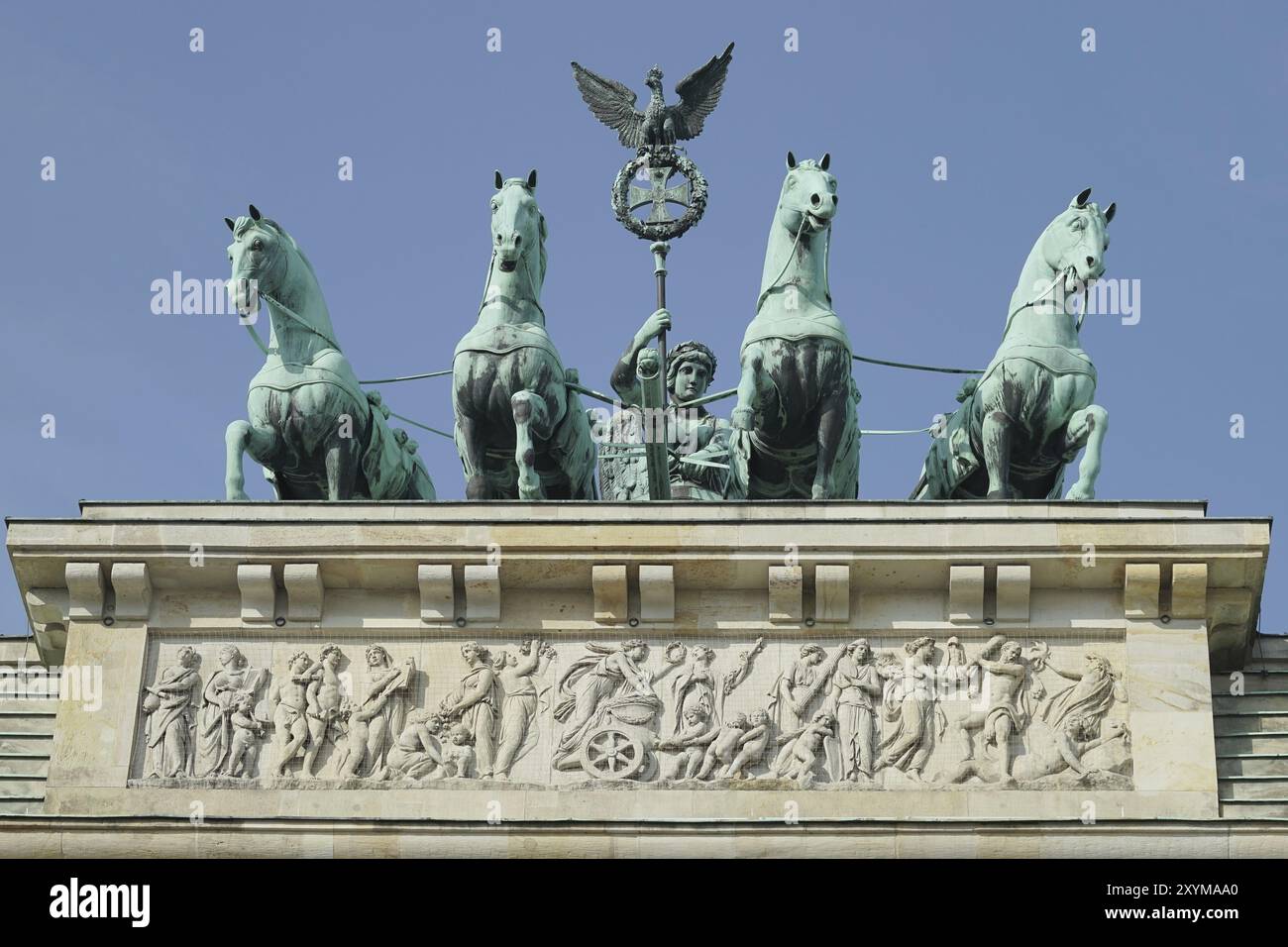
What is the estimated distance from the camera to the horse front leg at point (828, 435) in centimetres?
2595

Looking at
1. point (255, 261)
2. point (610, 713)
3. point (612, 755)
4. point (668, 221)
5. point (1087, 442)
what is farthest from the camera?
point (668, 221)

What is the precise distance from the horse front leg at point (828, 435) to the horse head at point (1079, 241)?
1.74 metres

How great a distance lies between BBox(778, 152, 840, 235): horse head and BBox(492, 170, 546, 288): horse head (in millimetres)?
1715

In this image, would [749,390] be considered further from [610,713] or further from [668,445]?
[668,445]

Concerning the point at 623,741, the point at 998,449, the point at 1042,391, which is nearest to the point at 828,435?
the point at 998,449

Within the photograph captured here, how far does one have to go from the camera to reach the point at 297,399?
86.1ft

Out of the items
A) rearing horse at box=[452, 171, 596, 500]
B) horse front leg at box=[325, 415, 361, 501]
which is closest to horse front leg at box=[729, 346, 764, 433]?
rearing horse at box=[452, 171, 596, 500]

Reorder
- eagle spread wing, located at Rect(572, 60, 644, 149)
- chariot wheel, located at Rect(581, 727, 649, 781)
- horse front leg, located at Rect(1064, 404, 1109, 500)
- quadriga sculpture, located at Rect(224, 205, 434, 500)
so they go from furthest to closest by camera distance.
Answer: eagle spread wing, located at Rect(572, 60, 644, 149) → quadriga sculpture, located at Rect(224, 205, 434, 500) → horse front leg, located at Rect(1064, 404, 1109, 500) → chariot wheel, located at Rect(581, 727, 649, 781)

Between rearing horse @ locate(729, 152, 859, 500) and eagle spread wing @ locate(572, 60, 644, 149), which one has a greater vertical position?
eagle spread wing @ locate(572, 60, 644, 149)

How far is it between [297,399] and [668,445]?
3.84 metres

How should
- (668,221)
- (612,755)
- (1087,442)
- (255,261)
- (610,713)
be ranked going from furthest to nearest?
(668,221) < (255,261) < (1087,442) < (610,713) < (612,755)

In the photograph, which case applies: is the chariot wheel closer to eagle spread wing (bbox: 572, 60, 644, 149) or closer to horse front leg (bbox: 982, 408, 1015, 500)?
horse front leg (bbox: 982, 408, 1015, 500)

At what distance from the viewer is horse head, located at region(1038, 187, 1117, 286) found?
2611 cm
